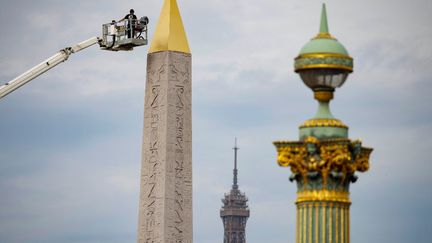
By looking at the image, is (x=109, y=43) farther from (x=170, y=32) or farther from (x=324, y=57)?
(x=324, y=57)

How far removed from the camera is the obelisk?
58500 mm

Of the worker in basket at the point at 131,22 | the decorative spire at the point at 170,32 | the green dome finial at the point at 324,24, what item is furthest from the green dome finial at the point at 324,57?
the worker in basket at the point at 131,22

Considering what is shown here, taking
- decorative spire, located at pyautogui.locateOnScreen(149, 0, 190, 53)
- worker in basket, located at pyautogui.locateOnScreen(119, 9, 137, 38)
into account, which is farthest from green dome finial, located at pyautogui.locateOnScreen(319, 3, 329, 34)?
worker in basket, located at pyautogui.locateOnScreen(119, 9, 137, 38)

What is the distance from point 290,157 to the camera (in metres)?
22.4

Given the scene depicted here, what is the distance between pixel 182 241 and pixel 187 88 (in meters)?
4.82

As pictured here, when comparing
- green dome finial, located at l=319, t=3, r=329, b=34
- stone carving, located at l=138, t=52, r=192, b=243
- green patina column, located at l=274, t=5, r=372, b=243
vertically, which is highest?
stone carving, located at l=138, t=52, r=192, b=243

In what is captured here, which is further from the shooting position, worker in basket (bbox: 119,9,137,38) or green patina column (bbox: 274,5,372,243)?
worker in basket (bbox: 119,9,137,38)

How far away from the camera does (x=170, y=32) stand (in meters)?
60.1

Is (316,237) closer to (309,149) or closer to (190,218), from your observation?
(309,149)

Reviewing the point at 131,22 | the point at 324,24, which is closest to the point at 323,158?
the point at 324,24

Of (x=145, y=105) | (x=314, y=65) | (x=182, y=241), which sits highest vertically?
(x=145, y=105)

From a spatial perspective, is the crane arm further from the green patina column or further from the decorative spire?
the green patina column

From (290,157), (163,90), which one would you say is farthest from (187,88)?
(290,157)

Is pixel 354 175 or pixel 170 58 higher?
pixel 170 58
